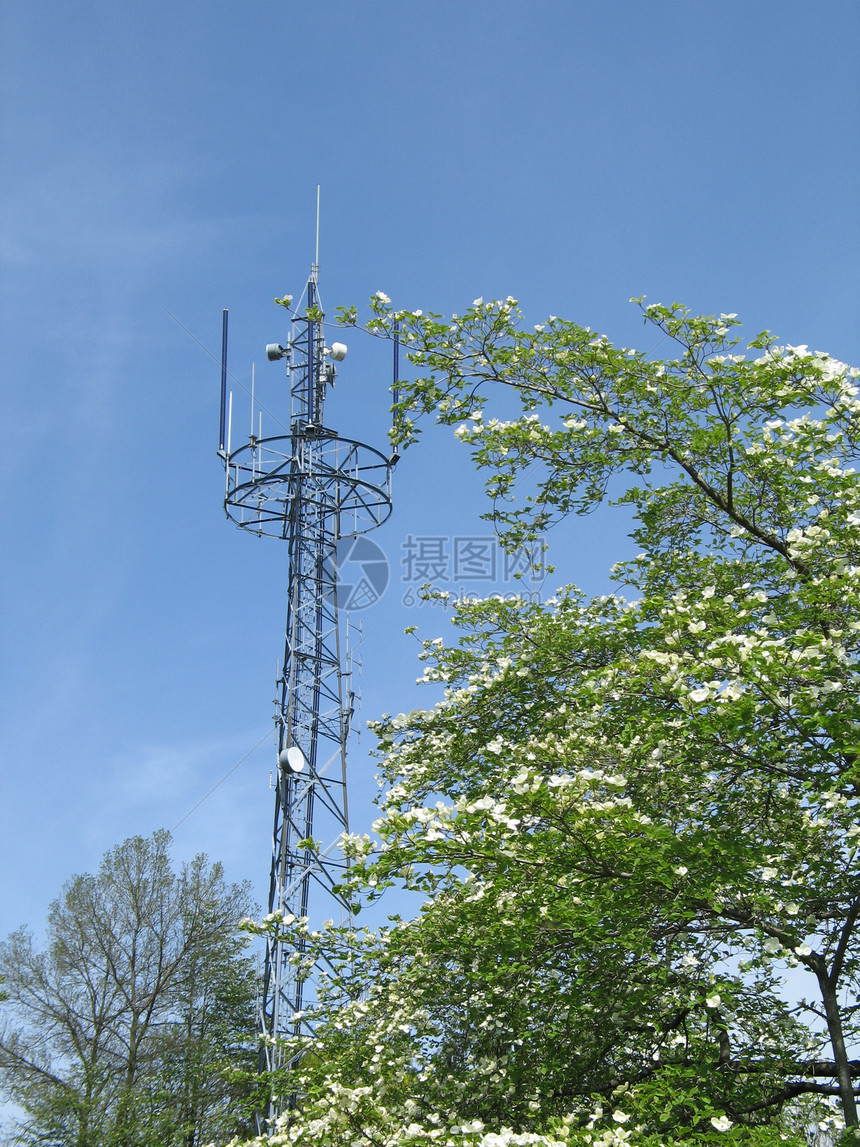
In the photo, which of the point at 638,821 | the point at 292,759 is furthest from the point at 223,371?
the point at 638,821

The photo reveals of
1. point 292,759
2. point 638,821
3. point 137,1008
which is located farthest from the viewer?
point 137,1008

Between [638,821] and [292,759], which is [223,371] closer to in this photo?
[292,759]

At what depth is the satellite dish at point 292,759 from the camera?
1723 cm

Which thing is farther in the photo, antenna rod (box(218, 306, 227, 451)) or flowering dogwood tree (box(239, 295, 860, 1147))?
antenna rod (box(218, 306, 227, 451))

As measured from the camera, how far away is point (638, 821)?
716 cm

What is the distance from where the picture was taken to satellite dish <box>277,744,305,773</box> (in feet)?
56.5

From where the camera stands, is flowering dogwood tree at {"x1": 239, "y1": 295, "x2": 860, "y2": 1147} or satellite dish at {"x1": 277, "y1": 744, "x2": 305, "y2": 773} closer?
flowering dogwood tree at {"x1": 239, "y1": 295, "x2": 860, "y2": 1147}

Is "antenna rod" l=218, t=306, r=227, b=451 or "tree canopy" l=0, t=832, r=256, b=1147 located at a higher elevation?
"antenna rod" l=218, t=306, r=227, b=451

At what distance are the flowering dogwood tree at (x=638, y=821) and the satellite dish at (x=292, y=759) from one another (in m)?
6.76

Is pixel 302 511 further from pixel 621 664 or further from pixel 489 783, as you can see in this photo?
pixel 621 664

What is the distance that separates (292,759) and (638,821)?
10958 mm

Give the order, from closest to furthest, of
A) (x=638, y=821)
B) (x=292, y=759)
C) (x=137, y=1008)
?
(x=638, y=821), (x=292, y=759), (x=137, y=1008)

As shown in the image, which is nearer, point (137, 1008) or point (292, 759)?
point (292, 759)

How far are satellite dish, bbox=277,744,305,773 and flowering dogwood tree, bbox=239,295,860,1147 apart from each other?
6763 millimetres
